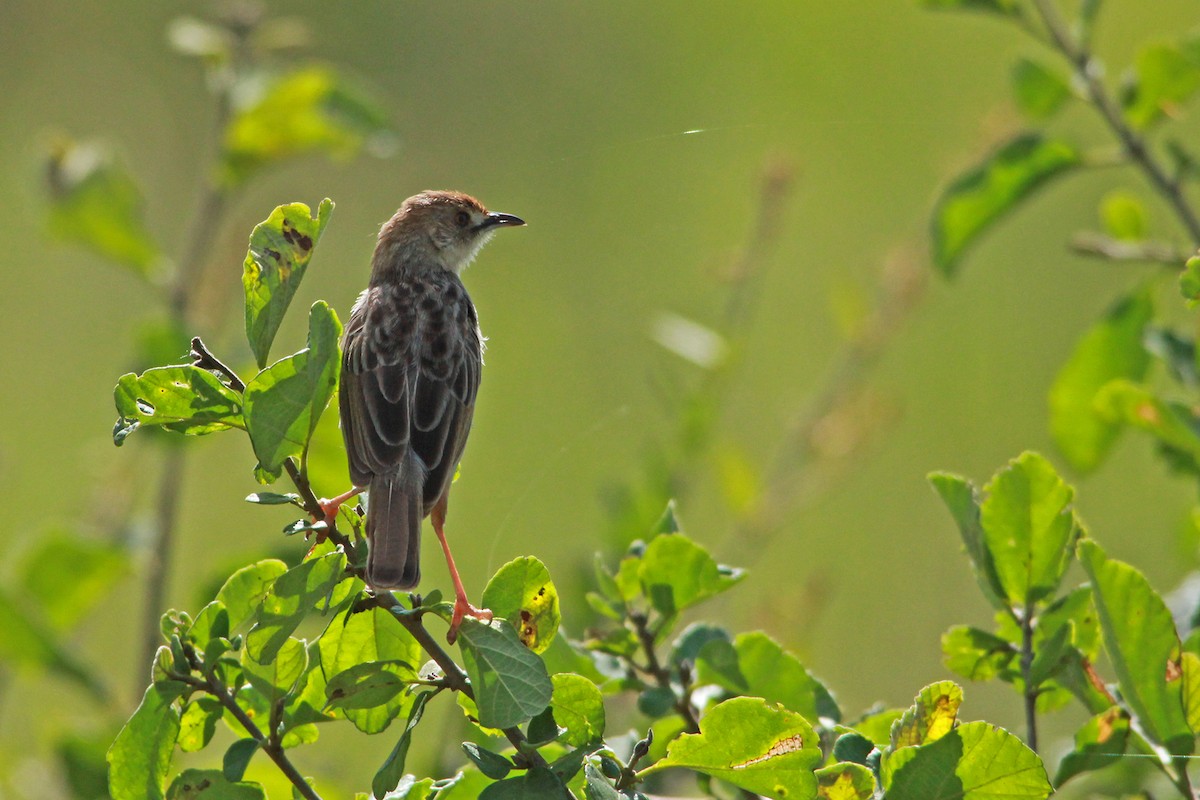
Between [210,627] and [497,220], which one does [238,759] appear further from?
[497,220]

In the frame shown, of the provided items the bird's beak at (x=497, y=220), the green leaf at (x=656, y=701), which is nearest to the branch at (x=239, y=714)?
the green leaf at (x=656, y=701)

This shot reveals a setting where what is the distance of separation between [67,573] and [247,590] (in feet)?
8.64

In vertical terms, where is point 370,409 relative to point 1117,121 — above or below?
below

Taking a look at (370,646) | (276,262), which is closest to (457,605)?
(370,646)

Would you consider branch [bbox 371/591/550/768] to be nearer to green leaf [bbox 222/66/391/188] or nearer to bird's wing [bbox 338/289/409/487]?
bird's wing [bbox 338/289/409/487]

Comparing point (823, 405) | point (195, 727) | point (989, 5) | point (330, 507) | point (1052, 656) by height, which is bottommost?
point (195, 727)

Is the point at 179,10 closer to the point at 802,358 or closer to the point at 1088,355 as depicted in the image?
the point at 802,358

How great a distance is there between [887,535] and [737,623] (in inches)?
68.3

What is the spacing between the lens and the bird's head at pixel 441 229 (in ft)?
14.8

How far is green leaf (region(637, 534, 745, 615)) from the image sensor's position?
243 cm

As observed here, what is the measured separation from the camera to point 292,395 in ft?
6.87

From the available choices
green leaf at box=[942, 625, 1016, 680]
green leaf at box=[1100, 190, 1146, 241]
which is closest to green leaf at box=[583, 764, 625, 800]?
green leaf at box=[942, 625, 1016, 680]

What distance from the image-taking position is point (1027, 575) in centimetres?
238

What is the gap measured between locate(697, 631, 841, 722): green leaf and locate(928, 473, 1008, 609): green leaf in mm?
363
